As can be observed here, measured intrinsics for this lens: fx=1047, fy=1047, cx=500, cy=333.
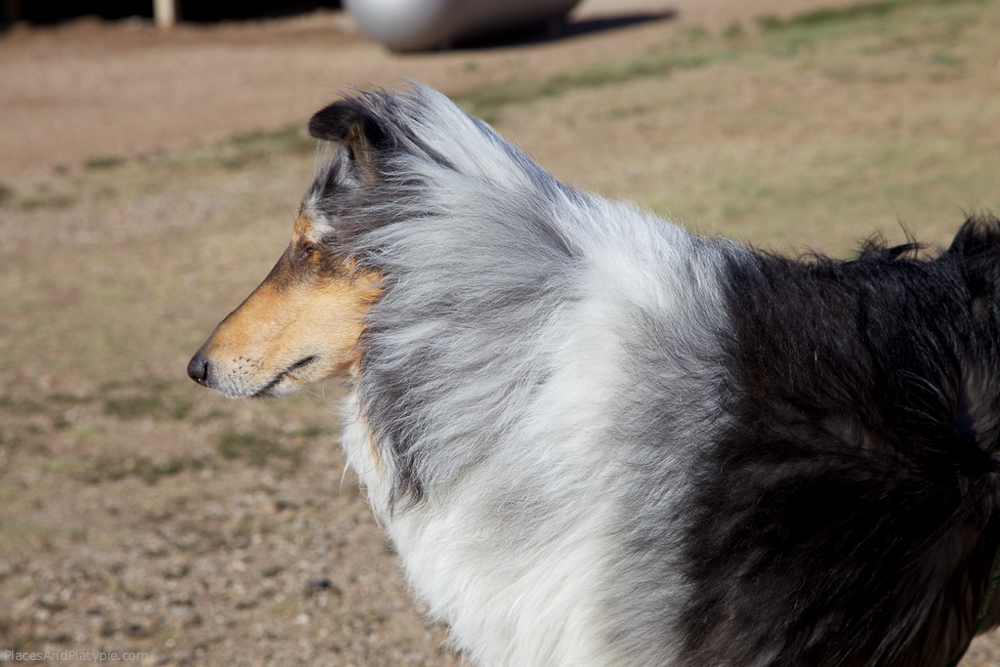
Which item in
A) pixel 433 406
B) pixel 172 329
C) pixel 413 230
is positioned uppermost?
pixel 413 230

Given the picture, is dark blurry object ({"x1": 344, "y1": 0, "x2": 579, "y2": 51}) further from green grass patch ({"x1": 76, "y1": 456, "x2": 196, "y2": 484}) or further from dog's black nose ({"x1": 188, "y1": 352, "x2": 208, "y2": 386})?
dog's black nose ({"x1": 188, "y1": 352, "x2": 208, "y2": 386})

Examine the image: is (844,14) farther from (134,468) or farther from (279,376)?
(279,376)

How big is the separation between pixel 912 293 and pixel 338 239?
4.53 ft

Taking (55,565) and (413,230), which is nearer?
(413,230)

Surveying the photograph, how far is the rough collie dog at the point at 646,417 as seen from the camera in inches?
84.7

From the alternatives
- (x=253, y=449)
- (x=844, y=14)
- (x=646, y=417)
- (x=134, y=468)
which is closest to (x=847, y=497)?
(x=646, y=417)

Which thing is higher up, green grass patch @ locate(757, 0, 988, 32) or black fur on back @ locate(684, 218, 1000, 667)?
black fur on back @ locate(684, 218, 1000, 667)

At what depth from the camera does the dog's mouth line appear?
2715mm

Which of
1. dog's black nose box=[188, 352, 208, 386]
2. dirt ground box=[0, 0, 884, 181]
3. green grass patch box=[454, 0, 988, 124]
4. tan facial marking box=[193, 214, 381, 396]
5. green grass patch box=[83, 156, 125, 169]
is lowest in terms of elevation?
green grass patch box=[83, 156, 125, 169]

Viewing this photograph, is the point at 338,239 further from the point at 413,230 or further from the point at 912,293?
the point at 912,293

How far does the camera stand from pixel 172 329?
277 inches

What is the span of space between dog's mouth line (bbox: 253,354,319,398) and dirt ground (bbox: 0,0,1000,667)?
0.33 meters

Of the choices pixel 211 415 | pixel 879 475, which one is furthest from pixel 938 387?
pixel 211 415

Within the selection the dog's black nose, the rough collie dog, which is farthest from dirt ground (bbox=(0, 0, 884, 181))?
the rough collie dog
